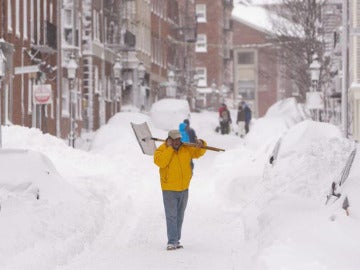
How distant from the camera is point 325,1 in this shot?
49156 mm

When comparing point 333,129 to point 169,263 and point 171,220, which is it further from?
point 169,263

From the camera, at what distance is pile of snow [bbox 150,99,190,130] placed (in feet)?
180

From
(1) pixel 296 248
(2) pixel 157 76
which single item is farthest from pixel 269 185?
(2) pixel 157 76

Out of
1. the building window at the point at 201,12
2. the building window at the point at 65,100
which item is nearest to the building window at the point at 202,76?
the building window at the point at 201,12

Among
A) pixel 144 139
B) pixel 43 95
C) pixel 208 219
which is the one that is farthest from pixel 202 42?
pixel 144 139

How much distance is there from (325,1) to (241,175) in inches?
1097

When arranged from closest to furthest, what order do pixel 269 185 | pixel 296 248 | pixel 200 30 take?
pixel 296 248, pixel 269 185, pixel 200 30

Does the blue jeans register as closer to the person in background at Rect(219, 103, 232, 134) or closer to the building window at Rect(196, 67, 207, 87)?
the person in background at Rect(219, 103, 232, 134)

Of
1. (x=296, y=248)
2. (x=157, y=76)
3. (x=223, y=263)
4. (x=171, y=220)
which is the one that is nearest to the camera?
(x=296, y=248)

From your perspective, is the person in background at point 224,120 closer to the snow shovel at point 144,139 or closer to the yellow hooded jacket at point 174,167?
the snow shovel at point 144,139

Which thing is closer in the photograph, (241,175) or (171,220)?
(171,220)

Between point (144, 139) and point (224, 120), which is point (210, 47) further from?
point (144, 139)

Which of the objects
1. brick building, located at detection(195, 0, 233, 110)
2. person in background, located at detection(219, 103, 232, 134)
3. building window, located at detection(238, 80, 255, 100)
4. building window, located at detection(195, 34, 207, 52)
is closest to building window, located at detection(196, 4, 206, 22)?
brick building, located at detection(195, 0, 233, 110)

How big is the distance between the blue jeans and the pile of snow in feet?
127
